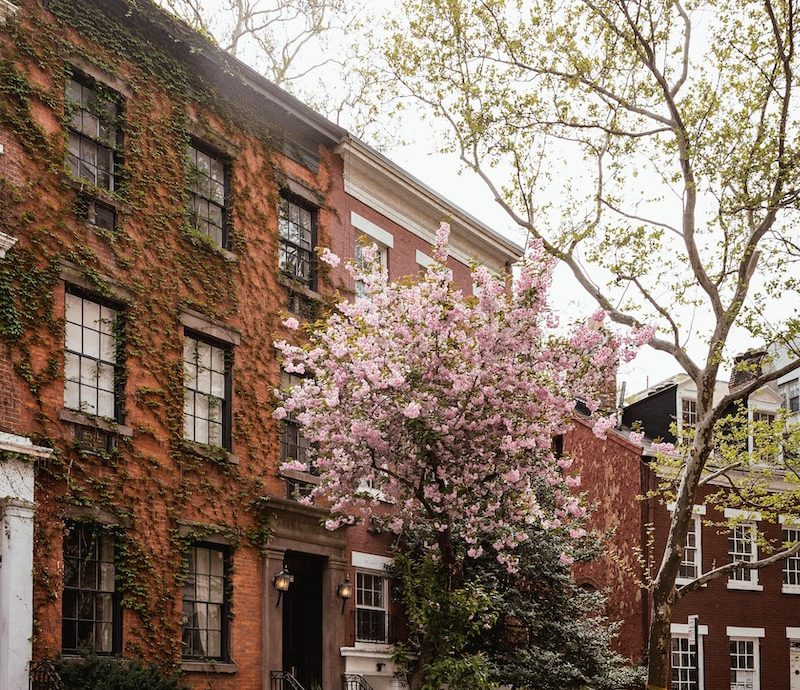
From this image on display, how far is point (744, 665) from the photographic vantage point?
30.2 meters

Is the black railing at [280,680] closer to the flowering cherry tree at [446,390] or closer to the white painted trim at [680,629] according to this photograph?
the flowering cherry tree at [446,390]

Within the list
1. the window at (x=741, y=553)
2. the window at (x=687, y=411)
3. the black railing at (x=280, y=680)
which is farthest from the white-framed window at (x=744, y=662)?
the black railing at (x=280, y=680)

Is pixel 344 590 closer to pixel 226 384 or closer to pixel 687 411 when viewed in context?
pixel 226 384

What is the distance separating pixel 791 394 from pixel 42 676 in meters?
41.0

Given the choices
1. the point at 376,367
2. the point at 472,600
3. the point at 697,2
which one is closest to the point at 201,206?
the point at 376,367

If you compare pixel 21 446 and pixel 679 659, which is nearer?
pixel 21 446

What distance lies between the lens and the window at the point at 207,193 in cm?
1730

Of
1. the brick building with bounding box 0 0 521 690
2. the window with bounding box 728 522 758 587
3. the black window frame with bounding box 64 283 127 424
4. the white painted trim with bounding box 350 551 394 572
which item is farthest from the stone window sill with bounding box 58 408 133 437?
the window with bounding box 728 522 758 587

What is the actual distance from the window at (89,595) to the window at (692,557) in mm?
19071

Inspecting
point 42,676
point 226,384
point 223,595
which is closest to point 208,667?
point 223,595

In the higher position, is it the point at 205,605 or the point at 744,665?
the point at 205,605

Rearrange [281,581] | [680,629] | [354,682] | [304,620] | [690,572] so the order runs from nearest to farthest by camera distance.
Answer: [281,581] → [354,682] → [304,620] → [680,629] → [690,572]

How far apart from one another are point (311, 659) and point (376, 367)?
6400 millimetres

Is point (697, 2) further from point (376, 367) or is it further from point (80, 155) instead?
point (80, 155)
